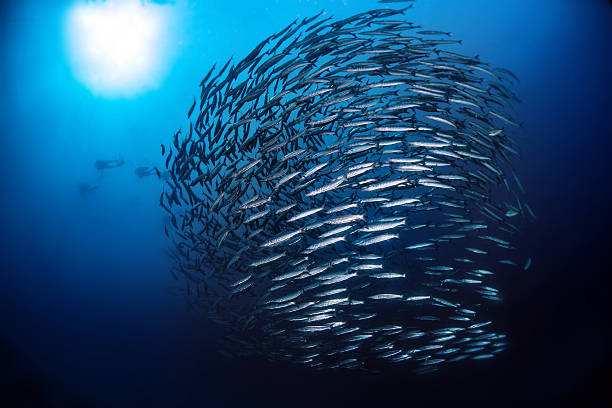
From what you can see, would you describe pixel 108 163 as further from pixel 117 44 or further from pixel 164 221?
pixel 117 44

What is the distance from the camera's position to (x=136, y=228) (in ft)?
45.7

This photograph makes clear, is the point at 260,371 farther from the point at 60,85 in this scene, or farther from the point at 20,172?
the point at 60,85

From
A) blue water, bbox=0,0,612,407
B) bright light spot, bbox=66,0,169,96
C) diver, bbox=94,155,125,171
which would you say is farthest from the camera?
diver, bbox=94,155,125,171

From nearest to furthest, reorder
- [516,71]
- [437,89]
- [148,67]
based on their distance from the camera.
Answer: [437,89]
[516,71]
[148,67]

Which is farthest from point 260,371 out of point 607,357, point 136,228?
point 607,357

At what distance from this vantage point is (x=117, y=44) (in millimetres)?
9547

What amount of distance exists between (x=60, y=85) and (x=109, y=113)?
1606mm

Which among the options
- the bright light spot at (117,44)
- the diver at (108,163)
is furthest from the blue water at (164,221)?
the diver at (108,163)

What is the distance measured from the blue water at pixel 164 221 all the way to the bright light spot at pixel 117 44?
363 millimetres

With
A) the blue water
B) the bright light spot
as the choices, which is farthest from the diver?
the bright light spot

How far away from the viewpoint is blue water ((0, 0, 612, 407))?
8328 mm

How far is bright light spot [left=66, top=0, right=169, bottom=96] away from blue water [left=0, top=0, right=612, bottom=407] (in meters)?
0.36

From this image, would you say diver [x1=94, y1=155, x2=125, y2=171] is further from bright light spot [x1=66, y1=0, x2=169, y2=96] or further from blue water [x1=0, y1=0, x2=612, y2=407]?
bright light spot [x1=66, y1=0, x2=169, y2=96]

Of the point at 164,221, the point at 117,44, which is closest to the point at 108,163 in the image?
the point at 164,221
